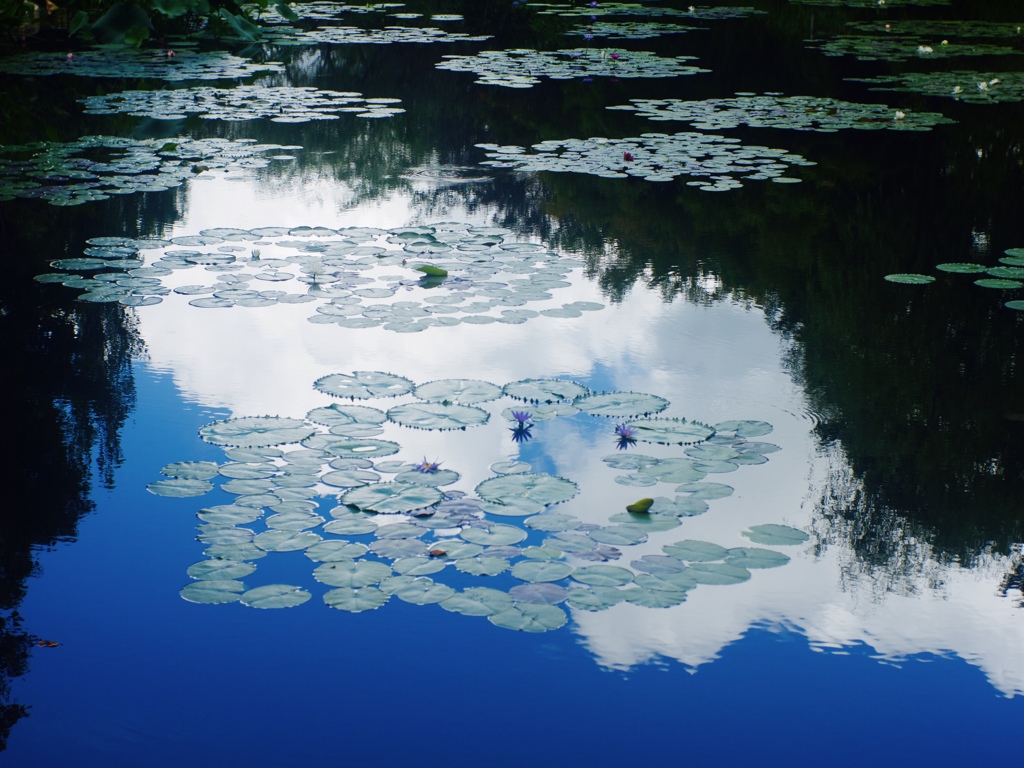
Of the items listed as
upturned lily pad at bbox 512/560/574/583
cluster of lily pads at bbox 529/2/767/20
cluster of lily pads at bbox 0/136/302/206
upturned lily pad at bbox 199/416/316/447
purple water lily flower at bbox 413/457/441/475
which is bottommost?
upturned lily pad at bbox 512/560/574/583

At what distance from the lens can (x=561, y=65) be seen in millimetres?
10680

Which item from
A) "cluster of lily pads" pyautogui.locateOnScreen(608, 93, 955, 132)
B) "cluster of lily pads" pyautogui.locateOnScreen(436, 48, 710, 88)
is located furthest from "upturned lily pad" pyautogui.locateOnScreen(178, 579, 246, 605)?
"cluster of lily pads" pyautogui.locateOnScreen(436, 48, 710, 88)

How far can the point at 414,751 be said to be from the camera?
6.73 feet

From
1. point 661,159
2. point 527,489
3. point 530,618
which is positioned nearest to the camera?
point 530,618

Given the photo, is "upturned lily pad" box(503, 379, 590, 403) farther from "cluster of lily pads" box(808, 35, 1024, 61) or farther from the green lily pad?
"cluster of lily pads" box(808, 35, 1024, 61)

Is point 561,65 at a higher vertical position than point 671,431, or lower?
higher

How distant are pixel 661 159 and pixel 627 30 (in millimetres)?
7606

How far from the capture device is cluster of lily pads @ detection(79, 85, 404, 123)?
8.03 meters

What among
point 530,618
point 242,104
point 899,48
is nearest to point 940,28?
point 899,48

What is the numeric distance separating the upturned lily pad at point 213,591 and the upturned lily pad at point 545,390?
1.28m

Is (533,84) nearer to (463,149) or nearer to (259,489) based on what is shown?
(463,149)

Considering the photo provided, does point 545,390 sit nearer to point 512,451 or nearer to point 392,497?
point 512,451

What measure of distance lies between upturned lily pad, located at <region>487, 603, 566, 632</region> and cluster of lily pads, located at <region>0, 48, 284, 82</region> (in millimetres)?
8332

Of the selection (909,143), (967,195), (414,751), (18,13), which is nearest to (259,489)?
(414,751)
